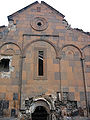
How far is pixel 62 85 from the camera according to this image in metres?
9.91

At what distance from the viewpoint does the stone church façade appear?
371 inches

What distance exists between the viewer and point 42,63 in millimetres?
10773

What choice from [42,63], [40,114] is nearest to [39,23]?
[42,63]

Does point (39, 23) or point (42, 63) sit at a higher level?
point (39, 23)

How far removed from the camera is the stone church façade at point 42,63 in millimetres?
9422

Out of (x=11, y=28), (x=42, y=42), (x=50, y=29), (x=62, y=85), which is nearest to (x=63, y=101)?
(x=62, y=85)

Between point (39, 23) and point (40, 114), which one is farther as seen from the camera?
point (39, 23)

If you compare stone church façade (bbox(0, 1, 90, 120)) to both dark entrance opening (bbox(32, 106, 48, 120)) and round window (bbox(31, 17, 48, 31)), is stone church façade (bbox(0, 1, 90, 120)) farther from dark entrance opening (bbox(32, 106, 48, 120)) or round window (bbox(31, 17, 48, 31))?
dark entrance opening (bbox(32, 106, 48, 120))

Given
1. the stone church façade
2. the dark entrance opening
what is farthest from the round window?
the dark entrance opening

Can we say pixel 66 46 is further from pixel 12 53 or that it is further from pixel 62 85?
pixel 12 53

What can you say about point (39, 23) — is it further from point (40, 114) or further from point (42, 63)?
point (40, 114)

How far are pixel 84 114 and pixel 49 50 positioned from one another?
4.48 meters

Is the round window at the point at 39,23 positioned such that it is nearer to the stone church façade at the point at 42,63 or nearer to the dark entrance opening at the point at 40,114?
the stone church façade at the point at 42,63

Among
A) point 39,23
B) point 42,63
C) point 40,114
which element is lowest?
point 40,114
